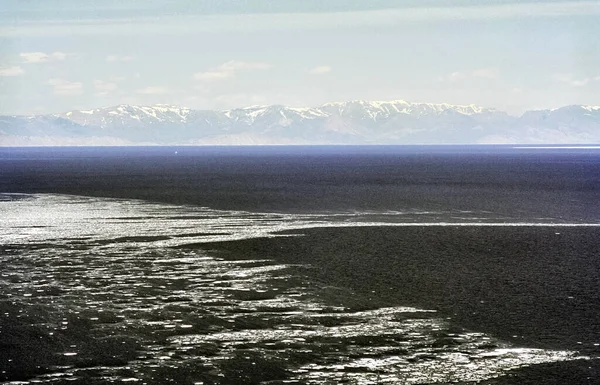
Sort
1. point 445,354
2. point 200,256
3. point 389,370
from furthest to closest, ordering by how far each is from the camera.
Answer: point 200,256
point 445,354
point 389,370

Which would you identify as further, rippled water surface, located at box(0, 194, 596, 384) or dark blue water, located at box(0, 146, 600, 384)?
dark blue water, located at box(0, 146, 600, 384)

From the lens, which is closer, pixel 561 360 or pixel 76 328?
pixel 561 360

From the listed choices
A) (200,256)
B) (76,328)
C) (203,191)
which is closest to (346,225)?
(200,256)

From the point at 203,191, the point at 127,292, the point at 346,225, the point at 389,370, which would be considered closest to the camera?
the point at 389,370

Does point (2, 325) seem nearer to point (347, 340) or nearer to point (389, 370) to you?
point (347, 340)

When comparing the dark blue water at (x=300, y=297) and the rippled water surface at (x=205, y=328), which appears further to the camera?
the dark blue water at (x=300, y=297)

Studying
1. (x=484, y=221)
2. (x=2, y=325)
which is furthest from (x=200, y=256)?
(x=484, y=221)

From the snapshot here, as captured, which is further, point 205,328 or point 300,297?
point 300,297
